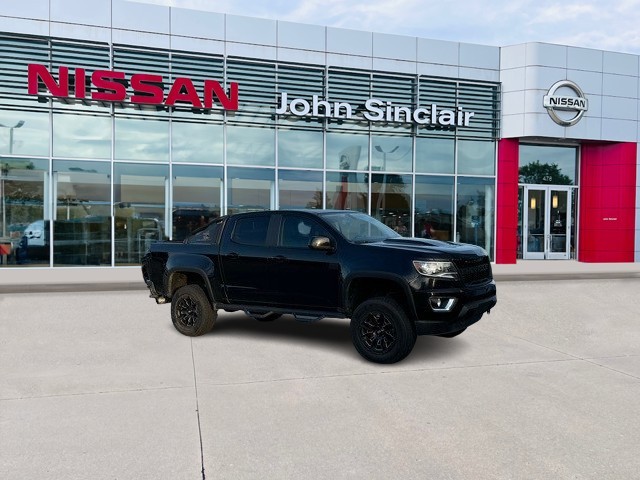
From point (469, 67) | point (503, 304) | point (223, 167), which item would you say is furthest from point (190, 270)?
point (469, 67)

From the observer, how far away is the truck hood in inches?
243

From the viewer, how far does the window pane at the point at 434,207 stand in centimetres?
1936

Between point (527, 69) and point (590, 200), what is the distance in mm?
5885

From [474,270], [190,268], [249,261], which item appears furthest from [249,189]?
[474,270]

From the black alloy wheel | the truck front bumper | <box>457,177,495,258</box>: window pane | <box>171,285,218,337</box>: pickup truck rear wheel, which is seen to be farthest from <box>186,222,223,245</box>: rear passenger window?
<box>457,177,495,258</box>: window pane

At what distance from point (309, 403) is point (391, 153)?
1511cm

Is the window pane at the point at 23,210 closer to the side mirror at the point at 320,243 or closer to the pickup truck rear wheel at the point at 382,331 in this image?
the side mirror at the point at 320,243

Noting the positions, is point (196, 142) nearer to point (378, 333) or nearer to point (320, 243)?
point (320, 243)

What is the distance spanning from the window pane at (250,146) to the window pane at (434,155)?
5.22 metres

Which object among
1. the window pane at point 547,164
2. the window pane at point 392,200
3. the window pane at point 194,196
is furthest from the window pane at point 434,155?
the window pane at point 194,196

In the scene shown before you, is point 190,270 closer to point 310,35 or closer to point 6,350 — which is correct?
point 6,350

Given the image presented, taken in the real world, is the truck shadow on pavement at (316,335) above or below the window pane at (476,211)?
below

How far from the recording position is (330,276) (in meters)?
6.64

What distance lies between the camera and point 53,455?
3.71 meters
